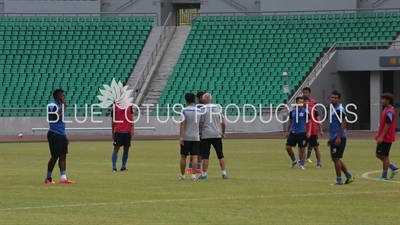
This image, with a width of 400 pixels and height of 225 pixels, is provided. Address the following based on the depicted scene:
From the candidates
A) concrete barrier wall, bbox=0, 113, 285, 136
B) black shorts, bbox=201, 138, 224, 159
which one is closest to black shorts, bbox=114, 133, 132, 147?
black shorts, bbox=201, 138, 224, 159

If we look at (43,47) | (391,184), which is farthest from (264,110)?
(391,184)

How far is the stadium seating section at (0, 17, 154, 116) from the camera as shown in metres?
52.4

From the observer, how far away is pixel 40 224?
1362 centimetres

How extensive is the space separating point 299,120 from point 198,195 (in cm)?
808

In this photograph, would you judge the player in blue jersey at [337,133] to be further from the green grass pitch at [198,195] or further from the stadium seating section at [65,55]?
the stadium seating section at [65,55]

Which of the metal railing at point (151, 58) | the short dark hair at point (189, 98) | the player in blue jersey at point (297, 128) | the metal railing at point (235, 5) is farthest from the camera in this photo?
the metal railing at point (235, 5)

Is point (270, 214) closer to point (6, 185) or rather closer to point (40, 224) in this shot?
point (40, 224)

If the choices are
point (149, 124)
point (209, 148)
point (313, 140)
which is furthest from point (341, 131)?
point (149, 124)

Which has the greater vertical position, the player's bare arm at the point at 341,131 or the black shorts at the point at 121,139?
the player's bare arm at the point at 341,131

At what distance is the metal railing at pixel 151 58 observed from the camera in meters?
52.7

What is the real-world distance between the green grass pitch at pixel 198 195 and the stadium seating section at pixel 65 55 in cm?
2358

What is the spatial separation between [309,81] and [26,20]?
1966 cm

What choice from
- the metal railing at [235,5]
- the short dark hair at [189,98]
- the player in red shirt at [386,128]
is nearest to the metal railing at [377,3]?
the metal railing at [235,5]

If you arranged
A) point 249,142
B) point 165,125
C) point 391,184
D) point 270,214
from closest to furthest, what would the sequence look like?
point 270,214 → point 391,184 → point 249,142 → point 165,125
